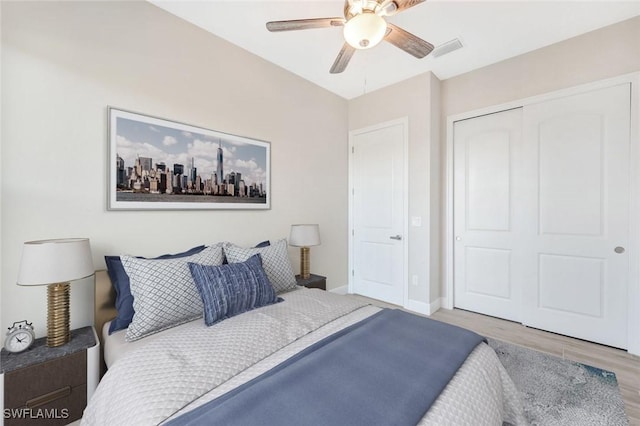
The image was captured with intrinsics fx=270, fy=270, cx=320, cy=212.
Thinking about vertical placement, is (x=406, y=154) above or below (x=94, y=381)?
above

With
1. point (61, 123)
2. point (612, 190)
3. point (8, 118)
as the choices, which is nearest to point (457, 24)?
point (612, 190)

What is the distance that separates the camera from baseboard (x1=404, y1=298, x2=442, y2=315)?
10.4 ft

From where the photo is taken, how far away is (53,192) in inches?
67.2

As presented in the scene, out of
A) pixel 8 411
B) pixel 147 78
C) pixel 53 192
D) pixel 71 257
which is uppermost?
Result: pixel 147 78

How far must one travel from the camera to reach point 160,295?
162cm

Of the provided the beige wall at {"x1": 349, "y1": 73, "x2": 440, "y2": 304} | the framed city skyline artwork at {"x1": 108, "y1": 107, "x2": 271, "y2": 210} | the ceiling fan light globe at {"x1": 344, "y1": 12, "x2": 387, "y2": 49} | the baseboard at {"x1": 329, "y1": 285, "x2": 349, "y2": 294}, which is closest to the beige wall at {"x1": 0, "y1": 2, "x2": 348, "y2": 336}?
the framed city skyline artwork at {"x1": 108, "y1": 107, "x2": 271, "y2": 210}

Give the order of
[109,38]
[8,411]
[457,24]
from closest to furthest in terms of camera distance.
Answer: [8,411]
[109,38]
[457,24]

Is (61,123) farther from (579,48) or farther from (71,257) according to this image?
(579,48)

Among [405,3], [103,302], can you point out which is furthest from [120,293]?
[405,3]

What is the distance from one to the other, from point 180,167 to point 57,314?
1246 mm

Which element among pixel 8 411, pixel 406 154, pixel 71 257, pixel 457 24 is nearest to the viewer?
pixel 8 411

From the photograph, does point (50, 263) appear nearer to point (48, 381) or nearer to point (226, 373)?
point (48, 381)

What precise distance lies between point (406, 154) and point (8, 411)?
12.1 feet

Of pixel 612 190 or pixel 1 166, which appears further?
pixel 612 190
